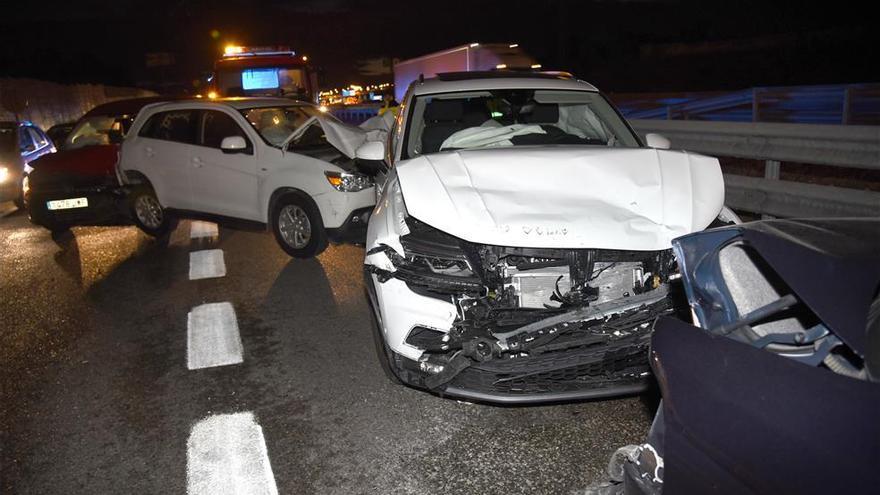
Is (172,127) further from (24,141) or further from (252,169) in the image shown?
(24,141)

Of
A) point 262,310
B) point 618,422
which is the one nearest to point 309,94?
point 262,310

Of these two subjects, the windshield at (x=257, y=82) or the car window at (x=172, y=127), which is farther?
the windshield at (x=257, y=82)

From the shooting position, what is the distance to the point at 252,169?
24.2 feet

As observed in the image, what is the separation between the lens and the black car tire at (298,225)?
7.02 m

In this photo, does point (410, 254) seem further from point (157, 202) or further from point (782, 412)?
point (157, 202)

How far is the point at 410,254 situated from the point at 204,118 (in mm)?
5394

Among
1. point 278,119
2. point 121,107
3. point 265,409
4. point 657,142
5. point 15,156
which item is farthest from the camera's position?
point 15,156

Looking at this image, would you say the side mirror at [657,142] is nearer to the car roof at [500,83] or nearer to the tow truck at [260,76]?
the car roof at [500,83]

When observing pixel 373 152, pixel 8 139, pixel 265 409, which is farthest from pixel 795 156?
pixel 8 139

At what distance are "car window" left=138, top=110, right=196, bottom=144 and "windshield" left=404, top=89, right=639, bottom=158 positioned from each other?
3.84m

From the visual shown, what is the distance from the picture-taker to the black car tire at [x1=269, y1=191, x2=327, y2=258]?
7.02m

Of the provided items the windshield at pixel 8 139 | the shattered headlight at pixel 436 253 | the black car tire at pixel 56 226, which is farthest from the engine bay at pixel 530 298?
the windshield at pixel 8 139

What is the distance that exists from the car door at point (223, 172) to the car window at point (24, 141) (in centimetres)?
600

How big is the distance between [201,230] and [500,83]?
18.1 feet
